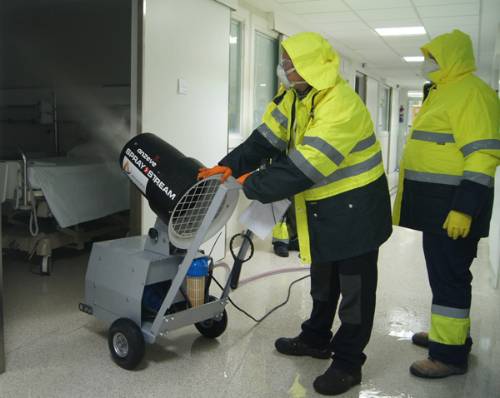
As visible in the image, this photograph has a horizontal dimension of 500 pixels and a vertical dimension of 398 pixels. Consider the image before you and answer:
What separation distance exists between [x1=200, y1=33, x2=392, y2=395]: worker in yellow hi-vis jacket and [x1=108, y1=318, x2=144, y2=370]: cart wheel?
71 centimetres

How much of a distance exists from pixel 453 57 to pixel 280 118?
2.45ft

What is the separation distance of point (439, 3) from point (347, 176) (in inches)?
128

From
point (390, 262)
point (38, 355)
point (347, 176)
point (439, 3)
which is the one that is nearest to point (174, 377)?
point (38, 355)

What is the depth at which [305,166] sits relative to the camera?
1773 millimetres

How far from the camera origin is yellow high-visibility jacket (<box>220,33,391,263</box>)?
70.4 inches

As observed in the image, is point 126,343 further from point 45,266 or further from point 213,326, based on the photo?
point 45,266

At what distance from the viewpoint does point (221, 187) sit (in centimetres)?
186

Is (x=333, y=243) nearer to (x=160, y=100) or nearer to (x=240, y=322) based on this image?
(x=240, y=322)

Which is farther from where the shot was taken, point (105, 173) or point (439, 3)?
point (439, 3)

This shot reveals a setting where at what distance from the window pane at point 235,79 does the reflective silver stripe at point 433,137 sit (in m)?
2.42

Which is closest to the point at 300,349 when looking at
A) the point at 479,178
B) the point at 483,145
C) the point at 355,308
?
the point at 355,308

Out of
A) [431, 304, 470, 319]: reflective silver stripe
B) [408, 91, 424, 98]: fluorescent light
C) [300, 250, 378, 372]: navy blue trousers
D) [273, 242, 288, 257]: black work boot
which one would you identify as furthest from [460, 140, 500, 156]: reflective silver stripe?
[408, 91, 424, 98]: fluorescent light

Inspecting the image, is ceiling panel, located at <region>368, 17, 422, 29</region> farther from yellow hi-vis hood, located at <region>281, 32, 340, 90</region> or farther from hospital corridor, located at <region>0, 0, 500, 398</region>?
yellow hi-vis hood, located at <region>281, 32, 340, 90</region>

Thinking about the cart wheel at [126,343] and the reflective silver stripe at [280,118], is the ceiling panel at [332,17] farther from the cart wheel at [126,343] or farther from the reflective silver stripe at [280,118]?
the cart wheel at [126,343]
